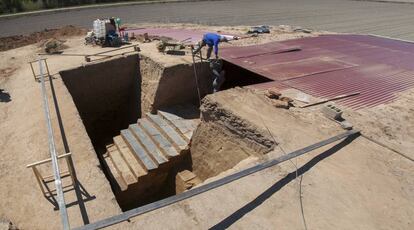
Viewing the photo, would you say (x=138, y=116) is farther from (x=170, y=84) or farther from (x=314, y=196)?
(x=314, y=196)

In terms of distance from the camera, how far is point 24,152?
21.7 feet

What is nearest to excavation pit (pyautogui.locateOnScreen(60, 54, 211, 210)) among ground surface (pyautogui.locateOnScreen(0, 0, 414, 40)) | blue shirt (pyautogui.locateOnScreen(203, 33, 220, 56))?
blue shirt (pyautogui.locateOnScreen(203, 33, 220, 56))

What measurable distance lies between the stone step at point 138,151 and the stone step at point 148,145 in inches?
4.5

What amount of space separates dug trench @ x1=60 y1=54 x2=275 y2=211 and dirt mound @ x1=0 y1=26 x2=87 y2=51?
5.93m

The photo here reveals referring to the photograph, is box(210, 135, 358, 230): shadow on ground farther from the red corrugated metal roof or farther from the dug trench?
the red corrugated metal roof

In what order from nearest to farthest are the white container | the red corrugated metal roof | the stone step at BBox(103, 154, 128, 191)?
the stone step at BBox(103, 154, 128, 191) < the red corrugated metal roof < the white container

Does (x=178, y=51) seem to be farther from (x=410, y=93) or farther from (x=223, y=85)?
(x=410, y=93)

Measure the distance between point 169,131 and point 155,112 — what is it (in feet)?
5.06

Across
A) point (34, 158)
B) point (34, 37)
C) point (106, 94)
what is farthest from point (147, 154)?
point (34, 37)

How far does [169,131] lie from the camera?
952cm

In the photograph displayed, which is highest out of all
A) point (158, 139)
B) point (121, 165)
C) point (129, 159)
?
point (158, 139)

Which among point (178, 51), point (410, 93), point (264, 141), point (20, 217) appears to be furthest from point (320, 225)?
point (178, 51)

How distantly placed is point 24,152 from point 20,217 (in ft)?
6.80

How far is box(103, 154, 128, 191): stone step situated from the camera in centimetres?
840
